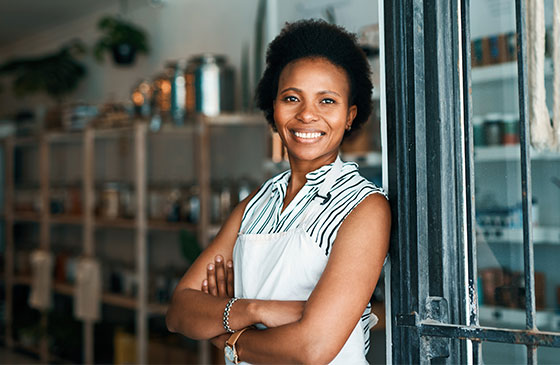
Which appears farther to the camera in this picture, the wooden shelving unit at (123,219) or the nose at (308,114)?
the wooden shelving unit at (123,219)

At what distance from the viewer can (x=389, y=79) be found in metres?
1.21

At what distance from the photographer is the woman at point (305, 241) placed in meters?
1.13

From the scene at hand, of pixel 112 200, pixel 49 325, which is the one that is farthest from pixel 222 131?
pixel 49 325

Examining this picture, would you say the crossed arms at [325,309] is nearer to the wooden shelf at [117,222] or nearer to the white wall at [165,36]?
the white wall at [165,36]

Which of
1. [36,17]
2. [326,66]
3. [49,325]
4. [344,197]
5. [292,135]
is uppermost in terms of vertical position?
[36,17]

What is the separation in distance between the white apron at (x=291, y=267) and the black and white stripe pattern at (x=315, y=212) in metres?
0.01

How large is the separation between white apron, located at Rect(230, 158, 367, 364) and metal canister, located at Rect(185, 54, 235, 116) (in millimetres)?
2483

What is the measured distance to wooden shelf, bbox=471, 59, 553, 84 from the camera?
4.10 feet

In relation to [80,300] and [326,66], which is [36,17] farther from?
[326,66]

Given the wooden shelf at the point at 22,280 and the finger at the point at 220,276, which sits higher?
the finger at the point at 220,276

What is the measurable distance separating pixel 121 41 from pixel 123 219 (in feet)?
4.24

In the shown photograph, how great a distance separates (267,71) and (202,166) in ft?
7.09

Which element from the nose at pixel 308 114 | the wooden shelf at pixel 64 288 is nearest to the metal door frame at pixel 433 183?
the nose at pixel 308 114

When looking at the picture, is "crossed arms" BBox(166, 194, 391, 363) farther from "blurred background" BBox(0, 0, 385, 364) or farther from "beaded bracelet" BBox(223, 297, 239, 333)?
"blurred background" BBox(0, 0, 385, 364)
